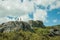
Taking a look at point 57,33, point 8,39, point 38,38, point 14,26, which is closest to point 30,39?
point 38,38

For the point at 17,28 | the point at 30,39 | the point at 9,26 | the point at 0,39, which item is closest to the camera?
the point at 0,39

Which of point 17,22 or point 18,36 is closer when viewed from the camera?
point 18,36

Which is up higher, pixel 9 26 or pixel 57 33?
pixel 9 26

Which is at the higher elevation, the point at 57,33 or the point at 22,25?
the point at 22,25

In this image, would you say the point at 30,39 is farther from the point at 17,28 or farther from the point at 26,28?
the point at 26,28

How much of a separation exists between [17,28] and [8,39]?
2917 centimetres

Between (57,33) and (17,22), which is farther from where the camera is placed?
(57,33)

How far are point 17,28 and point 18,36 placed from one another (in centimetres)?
2827

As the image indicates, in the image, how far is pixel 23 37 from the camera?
123688mm

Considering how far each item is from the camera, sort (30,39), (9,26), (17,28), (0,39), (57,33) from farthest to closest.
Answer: (57,33), (9,26), (17,28), (30,39), (0,39)

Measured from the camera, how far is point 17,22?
530ft

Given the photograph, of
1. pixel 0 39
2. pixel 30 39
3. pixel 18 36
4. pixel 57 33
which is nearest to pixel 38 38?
pixel 30 39

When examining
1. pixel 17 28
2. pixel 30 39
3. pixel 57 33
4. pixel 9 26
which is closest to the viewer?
pixel 30 39

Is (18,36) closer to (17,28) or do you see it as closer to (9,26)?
(17,28)
